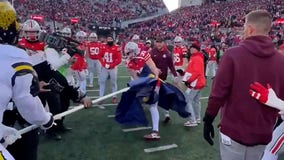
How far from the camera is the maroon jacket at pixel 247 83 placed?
289 cm

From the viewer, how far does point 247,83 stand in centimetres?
289

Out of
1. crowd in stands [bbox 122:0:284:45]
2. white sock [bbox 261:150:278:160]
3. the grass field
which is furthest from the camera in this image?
crowd in stands [bbox 122:0:284:45]

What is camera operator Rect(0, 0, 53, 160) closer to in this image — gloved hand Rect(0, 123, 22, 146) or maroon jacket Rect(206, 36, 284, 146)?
gloved hand Rect(0, 123, 22, 146)

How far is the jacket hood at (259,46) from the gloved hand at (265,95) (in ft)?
0.86

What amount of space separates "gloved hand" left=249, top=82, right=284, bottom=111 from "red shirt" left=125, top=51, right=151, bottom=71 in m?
3.89

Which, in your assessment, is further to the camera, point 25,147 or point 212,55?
point 212,55

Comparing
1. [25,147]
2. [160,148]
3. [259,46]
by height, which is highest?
[259,46]

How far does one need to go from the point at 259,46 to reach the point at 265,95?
1.36ft

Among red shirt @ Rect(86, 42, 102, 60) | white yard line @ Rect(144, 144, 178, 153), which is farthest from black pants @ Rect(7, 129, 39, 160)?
red shirt @ Rect(86, 42, 102, 60)

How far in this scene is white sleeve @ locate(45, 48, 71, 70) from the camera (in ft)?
19.0

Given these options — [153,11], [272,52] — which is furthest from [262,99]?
[153,11]

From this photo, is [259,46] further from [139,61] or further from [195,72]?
[139,61]

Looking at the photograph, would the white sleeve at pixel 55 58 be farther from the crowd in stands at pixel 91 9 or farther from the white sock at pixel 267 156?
the crowd in stands at pixel 91 9

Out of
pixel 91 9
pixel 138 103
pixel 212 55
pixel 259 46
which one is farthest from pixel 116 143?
pixel 91 9
